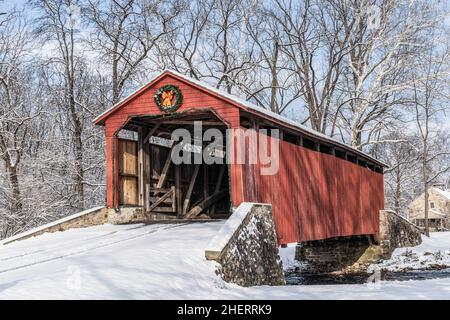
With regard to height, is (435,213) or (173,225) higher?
(173,225)

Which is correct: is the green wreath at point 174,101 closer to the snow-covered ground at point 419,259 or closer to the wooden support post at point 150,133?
the wooden support post at point 150,133

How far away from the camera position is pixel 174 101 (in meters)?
12.4

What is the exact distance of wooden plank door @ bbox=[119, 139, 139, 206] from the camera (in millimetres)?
13625

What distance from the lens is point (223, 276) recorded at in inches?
321

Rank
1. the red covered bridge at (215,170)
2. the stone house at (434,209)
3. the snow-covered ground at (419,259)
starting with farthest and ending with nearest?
the stone house at (434,209) → the snow-covered ground at (419,259) → the red covered bridge at (215,170)

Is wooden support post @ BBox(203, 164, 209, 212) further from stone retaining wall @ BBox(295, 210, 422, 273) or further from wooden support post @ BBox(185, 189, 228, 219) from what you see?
stone retaining wall @ BBox(295, 210, 422, 273)

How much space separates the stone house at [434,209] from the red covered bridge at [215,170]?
38.3 meters

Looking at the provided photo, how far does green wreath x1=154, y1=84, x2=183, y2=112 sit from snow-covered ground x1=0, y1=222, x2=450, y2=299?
3476 millimetres

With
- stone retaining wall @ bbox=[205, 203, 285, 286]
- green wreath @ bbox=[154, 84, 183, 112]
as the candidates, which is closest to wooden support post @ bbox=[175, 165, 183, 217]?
green wreath @ bbox=[154, 84, 183, 112]

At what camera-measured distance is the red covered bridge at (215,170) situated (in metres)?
11.7

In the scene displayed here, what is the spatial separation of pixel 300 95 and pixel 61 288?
2676 cm

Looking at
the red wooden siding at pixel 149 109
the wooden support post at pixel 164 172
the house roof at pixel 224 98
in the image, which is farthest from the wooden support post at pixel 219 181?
the red wooden siding at pixel 149 109
